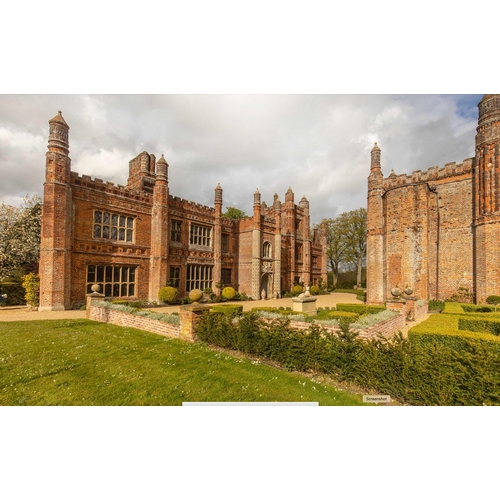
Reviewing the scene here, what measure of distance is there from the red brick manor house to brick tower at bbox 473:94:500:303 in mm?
15709

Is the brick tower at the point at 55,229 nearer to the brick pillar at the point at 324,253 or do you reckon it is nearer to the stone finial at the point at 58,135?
the stone finial at the point at 58,135

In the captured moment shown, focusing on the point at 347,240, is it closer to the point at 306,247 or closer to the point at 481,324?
the point at 306,247

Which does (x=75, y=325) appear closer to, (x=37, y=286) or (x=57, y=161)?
(x=37, y=286)

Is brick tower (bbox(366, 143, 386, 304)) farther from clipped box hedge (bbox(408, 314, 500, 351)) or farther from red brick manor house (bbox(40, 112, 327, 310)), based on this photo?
clipped box hedge (bbox(408, 314, 500, 351))

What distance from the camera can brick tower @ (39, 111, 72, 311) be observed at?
13461 mm

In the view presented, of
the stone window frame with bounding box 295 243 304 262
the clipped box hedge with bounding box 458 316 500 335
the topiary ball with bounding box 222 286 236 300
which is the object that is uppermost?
the stone window frame with bounding box 295 243 304 262

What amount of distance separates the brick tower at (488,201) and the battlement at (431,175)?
167 cm

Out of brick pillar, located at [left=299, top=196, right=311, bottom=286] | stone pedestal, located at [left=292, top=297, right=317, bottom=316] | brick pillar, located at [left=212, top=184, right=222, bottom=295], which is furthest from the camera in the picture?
brick pillar, located at [left=299, top=196, right=311, bottom=286]

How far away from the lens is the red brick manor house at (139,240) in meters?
13.7

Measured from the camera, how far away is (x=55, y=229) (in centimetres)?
1370

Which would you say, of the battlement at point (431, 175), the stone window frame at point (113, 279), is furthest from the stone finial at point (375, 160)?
the stone window frame at point (113, 279)

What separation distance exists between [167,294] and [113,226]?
576 cm

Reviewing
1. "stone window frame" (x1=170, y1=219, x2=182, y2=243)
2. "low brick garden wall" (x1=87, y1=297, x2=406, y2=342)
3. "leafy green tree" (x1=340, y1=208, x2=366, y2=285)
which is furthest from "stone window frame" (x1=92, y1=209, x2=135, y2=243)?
"leafy green tree" (x1=340, y1=208, x2=366, y2=285)

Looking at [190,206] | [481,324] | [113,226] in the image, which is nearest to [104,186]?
[113,226]
